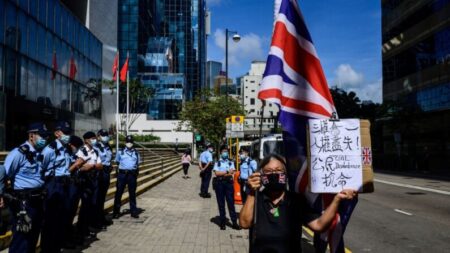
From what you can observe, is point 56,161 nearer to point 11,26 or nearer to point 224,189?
point 224,189

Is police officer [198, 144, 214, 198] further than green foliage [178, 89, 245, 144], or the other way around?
green foliage [178, 89, 245, 144]

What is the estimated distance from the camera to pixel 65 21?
2911 centimetres

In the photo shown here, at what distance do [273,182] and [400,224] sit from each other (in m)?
8.65

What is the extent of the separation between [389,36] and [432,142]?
53.1 feet

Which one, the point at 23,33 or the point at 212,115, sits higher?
the point at 23,33

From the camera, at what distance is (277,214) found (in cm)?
361

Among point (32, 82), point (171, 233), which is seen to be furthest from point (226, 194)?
point (32, 82)

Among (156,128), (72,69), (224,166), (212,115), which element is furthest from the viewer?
(156,128)

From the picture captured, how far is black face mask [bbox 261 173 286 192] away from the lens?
3662 millimetres

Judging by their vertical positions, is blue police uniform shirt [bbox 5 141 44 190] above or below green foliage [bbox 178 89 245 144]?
below

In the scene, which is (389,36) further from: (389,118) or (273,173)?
(273,173)

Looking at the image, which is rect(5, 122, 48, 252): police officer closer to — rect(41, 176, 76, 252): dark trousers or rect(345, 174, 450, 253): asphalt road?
rect(41, 176, 76, 252): dark trousers

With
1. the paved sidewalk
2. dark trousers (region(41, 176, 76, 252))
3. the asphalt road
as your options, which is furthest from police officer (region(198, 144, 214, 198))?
dark trousers (region(41, 176, 76, 252))

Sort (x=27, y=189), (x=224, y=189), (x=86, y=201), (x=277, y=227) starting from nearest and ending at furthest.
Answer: (x=277, y=227) < (x=27, y=189) < (x=86, y=201) < (x=224, y=189)
